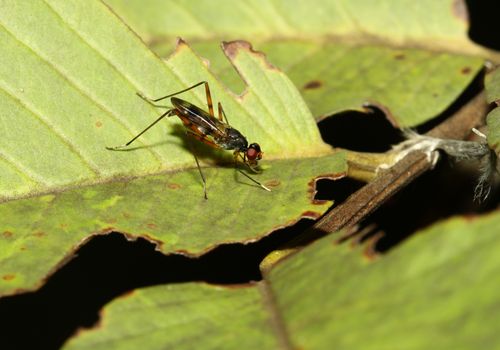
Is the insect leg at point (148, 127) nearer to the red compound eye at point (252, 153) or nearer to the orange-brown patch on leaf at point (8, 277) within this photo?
the red compound eye at point (252, 153)

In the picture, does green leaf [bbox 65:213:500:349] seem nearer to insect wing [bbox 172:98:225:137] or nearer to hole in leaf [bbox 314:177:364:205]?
hole in leaf [bbox 314:177:364:205]

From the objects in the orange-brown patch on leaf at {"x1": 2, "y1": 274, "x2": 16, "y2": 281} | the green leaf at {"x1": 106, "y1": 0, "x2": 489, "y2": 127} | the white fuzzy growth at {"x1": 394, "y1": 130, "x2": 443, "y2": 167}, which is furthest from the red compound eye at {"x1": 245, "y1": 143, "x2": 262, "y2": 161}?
the orange-brown patch on leaf at {"x1": 2, "y1": 274, "x2": 16, "y2": 281}

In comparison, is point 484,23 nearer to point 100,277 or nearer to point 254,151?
point 254,151

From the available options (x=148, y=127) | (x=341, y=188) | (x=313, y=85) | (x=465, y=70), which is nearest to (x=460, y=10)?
(x=465, y=70)

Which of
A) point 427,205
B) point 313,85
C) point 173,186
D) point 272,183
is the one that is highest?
point 173,186

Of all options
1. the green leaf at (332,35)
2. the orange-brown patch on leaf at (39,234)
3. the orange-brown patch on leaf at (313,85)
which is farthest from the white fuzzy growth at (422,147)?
the orange-brown patch on leaf at (39,234)
